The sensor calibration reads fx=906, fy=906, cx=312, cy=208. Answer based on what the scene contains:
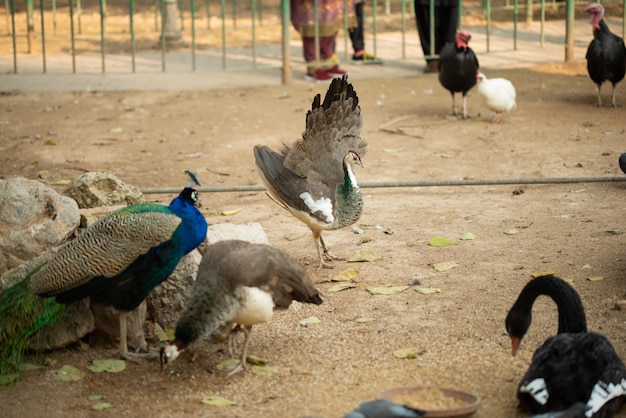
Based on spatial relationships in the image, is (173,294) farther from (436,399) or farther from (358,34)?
(358,34)

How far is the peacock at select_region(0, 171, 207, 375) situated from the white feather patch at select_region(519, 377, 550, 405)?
1.74m

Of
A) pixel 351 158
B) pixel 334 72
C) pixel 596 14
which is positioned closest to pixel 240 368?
pixel 351 158

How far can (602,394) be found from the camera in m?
3.62

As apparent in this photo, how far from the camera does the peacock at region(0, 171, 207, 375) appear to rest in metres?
4.32

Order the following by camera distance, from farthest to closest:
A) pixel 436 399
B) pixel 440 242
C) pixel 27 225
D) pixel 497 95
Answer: pixel 497 95 → pixel 440 242 → pixel 27 225 → pixel 436 399

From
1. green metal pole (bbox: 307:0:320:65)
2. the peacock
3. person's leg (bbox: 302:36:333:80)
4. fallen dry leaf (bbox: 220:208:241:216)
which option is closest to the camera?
the peacock

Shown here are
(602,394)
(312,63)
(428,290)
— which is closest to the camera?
(602,394)

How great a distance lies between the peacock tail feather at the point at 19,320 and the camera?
4387 mm

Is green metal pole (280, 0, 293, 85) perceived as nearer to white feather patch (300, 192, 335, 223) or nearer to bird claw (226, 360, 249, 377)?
white feather patch (300, 192, 335, 223)

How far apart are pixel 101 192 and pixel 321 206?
4.43 ft

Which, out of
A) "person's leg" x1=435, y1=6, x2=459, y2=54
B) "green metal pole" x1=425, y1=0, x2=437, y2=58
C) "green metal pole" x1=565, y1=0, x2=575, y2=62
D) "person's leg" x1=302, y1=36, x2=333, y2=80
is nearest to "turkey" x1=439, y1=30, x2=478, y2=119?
"green metal pole" x1=425, y1=0, x2=437, y2=58

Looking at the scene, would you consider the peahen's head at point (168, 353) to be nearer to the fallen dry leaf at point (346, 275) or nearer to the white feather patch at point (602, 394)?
the fallen dry leaf at point (346, 275)

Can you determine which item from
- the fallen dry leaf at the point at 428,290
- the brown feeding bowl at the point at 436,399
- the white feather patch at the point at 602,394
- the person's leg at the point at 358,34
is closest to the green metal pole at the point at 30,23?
the person's leg at the point at 358,34

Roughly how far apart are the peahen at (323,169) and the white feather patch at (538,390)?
2.13 metres
